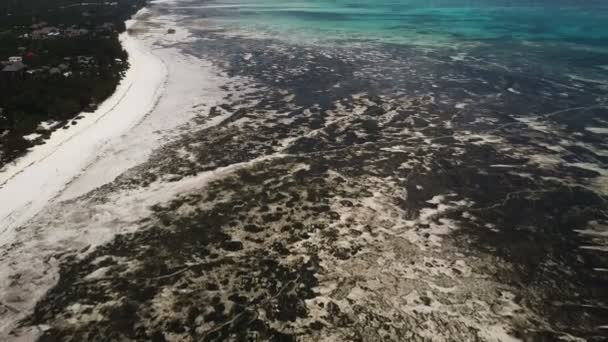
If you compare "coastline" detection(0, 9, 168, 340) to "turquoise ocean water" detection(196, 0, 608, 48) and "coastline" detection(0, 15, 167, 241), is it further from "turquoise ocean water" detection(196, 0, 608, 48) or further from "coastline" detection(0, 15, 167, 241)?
"turquoise ocean water" detection(196, 0, 608, 48)

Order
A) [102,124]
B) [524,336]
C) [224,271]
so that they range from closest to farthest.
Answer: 1. [524,336]
2. [224,271]
3. [102,124]

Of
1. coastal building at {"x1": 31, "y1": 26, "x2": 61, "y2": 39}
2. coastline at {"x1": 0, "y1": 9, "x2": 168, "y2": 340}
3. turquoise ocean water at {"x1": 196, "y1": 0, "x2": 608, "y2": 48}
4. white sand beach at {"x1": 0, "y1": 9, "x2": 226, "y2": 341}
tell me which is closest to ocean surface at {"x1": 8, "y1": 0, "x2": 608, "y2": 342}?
white sand beach at {"x1": 0, "y1": 9, "x2": 226, "y2": 341}

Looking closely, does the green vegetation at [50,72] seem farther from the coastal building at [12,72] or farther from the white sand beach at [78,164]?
the white sand beach at [78,164]

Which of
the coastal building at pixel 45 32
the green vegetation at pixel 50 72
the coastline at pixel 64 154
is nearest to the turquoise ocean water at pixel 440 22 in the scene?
the green vegetation at pixel 50 72

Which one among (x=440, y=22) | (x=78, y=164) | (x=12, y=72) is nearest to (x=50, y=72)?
(x=12, y=72)

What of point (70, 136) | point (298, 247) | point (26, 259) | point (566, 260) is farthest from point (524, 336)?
point (70, 136)

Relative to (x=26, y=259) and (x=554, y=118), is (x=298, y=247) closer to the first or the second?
(x=26, y=259)
